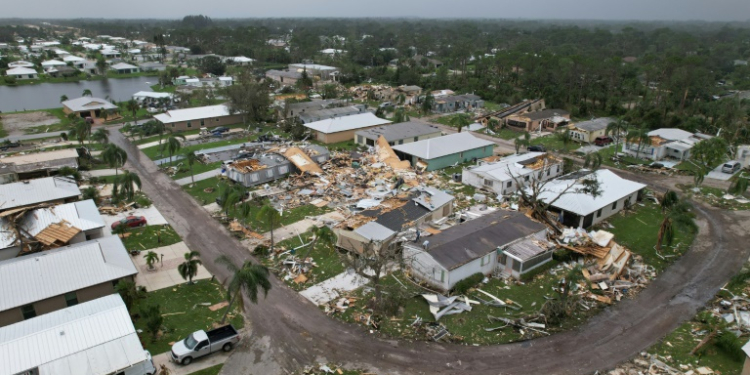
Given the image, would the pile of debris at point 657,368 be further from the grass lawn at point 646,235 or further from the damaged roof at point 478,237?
the grass lawn at point 646,235

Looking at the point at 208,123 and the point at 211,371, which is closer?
the point at 211,371

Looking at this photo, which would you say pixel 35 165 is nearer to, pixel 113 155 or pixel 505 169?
pixel 113 155

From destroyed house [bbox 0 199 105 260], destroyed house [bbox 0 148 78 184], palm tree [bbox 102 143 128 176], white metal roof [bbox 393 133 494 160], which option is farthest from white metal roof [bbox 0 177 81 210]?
white metal roof [bbox 393 133 494 160]

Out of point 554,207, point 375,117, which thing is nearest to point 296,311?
point 554,207

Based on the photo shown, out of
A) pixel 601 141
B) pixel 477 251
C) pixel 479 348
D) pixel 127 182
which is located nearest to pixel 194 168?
pixel 127 182

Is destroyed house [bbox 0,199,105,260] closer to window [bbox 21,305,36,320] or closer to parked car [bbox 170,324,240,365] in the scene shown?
window [bbox 21,305,36,320]

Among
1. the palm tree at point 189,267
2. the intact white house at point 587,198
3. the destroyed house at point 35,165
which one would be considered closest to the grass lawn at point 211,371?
the palm tree at point 189,267

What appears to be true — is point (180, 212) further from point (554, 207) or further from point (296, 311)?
point (554, 207)
